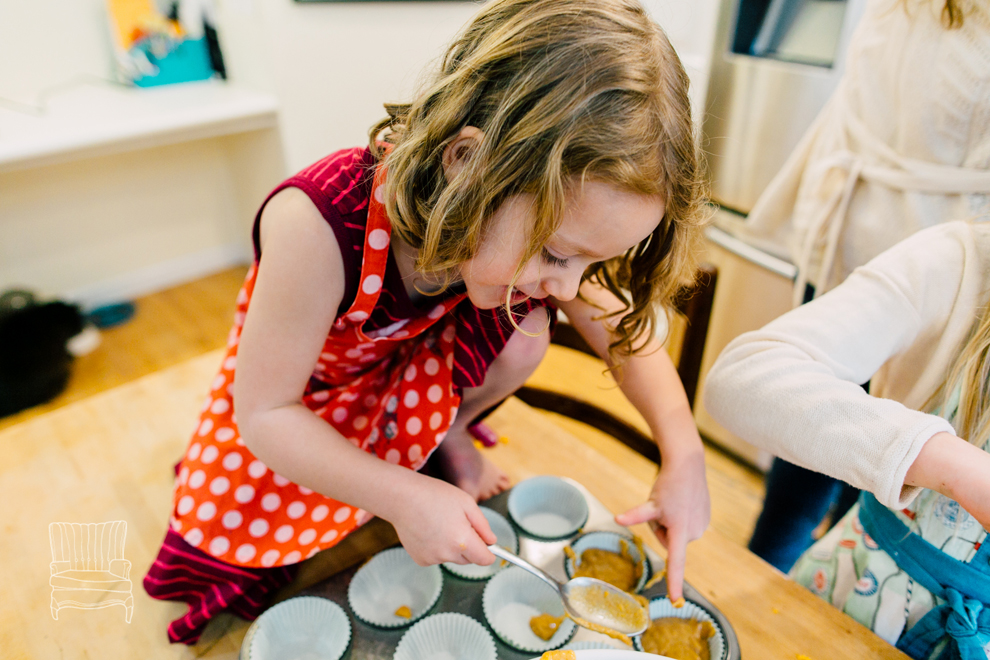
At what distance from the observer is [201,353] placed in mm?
1711

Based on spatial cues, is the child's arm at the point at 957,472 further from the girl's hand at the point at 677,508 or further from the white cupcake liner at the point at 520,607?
the white cupcake liner at the point at 520,607

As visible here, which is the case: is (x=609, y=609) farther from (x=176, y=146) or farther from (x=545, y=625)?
Result: (x=176, y=146)

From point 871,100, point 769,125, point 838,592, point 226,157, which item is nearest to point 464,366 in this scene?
point 838,592

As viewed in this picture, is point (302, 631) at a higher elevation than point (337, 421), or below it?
below

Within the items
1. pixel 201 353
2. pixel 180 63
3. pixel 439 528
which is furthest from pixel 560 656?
pixel 180 63

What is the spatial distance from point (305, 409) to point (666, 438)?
0.37 m

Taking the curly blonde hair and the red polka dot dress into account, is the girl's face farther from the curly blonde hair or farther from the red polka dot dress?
the red polka dot dress

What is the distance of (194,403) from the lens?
34.8 inches

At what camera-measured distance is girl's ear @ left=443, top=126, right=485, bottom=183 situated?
1.41 feet

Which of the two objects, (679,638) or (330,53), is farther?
(330,53)

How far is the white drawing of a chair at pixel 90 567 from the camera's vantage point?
23.6 inches

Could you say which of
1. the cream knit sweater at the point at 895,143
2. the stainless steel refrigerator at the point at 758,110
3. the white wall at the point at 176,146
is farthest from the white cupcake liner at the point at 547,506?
the white wall at the point at 176,146

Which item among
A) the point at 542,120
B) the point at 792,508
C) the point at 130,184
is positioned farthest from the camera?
the point at 130,184

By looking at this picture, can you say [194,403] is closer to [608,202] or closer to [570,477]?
[570,477]
